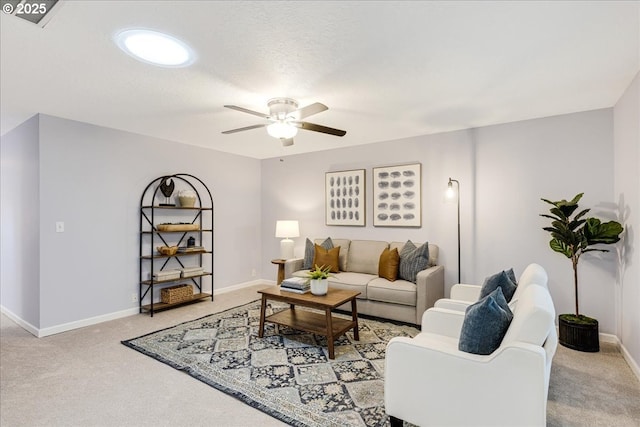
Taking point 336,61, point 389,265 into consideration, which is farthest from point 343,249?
point 336,61

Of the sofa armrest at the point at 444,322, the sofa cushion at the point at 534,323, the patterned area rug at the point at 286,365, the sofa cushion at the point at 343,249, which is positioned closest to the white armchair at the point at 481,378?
the sofa cushion at the point at 534,323

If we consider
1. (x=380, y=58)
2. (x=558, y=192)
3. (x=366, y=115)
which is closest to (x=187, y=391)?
(x=380, y=58)

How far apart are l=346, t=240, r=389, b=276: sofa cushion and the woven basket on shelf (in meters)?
2.35

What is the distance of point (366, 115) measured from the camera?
11.6ft

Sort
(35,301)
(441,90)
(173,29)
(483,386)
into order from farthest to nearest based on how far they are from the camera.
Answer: (35,301)
(441,90)
(173,29)
(483,386)

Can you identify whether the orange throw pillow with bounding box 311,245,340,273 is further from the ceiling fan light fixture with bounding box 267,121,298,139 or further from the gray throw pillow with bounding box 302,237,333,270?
the ceiling fan light fixture with bounding box 267,121,298,139

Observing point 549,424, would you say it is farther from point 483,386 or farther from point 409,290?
point 409,290

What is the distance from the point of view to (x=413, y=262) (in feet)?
13.1

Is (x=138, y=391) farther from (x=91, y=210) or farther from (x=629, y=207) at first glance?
(x=629, y=207)

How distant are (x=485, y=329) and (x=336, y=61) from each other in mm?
1980

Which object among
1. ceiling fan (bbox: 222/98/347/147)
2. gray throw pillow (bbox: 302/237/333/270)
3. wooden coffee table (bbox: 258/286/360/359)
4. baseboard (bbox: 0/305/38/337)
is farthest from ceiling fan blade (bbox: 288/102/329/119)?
baseboard (bbox: 0/305/38/337)

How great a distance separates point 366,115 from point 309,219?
7.99 ft

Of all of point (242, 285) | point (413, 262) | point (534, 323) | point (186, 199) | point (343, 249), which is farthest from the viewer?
point (242, 285)

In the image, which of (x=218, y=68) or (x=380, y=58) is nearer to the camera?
(x=380, y=58)
